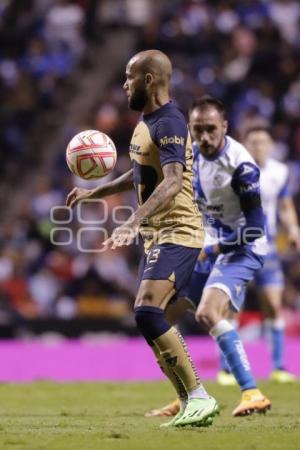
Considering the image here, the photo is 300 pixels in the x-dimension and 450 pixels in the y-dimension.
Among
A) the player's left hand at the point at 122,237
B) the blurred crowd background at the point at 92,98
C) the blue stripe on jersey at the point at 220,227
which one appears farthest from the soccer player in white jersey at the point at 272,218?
the player's left hand at the point at 122,237

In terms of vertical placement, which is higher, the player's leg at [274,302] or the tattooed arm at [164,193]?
the tattooed arm at [164,193]

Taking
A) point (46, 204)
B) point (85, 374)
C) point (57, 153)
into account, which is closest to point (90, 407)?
point (85, 374)

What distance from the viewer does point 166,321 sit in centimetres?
655

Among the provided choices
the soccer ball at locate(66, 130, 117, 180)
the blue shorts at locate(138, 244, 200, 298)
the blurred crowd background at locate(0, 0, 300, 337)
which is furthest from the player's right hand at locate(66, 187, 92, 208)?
the blurred crowd background at locate(0, 0, 300, 337)

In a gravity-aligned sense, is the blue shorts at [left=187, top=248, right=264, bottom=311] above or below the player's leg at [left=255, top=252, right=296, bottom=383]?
above

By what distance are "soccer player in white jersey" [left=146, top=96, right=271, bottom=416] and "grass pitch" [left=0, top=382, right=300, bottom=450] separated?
0.62m

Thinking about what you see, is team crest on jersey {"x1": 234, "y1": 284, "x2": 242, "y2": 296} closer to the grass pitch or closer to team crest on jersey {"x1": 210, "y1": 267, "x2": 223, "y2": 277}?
team crest on jersey {"x1": 210, "y1": 267, "x2": 223, "y2": 277}

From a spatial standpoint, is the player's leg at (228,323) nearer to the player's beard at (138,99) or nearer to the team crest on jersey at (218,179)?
the team crest on jersey at (218,179)

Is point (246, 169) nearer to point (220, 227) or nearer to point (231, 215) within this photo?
point (231, 215)

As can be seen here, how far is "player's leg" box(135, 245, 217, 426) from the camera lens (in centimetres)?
647

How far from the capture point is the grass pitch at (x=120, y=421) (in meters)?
5.87

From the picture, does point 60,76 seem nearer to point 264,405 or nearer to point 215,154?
point 215,154

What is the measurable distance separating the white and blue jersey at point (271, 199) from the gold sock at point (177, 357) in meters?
3.96

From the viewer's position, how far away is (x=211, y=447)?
573 cm
